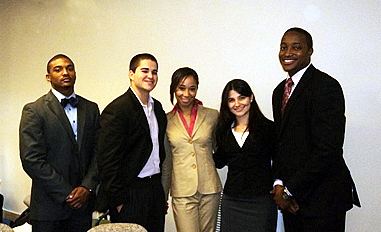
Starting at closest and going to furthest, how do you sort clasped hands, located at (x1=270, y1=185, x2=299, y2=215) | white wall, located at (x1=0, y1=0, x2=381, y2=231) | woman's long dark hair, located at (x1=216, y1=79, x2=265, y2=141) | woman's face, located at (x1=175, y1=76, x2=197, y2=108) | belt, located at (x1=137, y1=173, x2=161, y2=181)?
clasped hands, located at (x1=270, y1=185, x2=299, y2=215)
belt, located at (x1=137, y1=173, x2=161, y2=181)
woman's long dark hair, located at (x1=216, y1=79, x2=265, y2=141)
woman's face, located at (x1=175, y1=76, x2=197, y2=108)
white wall, located at (x1=0, y1=0, x2=381, y2=231)

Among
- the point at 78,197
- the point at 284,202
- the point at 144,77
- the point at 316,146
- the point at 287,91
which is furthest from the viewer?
the point at 78,197

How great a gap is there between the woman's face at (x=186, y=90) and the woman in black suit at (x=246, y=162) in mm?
232

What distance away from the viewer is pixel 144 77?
9.91ft

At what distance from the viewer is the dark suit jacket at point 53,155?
307 centimetres

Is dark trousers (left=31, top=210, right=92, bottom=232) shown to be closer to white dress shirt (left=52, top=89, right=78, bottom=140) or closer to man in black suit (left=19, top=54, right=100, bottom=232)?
man in black suit (left=19, top=54, right=100, bottom=232)

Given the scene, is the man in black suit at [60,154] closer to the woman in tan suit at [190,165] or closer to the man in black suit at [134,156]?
the man in black suit at [134,156]

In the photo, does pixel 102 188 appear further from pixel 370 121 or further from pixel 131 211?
pixel 370 121

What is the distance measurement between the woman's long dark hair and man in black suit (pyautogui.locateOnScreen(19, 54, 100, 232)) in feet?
2.96

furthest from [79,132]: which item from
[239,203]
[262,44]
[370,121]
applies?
[370,121]

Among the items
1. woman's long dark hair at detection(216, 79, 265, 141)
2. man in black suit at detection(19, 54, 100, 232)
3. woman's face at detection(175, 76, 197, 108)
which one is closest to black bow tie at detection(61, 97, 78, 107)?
man in black suit at detection(19, 54, 100, 232)

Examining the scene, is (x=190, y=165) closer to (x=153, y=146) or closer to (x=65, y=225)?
(x=153, y=146)

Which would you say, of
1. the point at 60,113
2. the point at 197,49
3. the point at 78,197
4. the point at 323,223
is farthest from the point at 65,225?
the point at 197,49

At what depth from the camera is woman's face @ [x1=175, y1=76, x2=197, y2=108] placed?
10.5 ft

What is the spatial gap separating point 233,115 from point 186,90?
1.19ft
